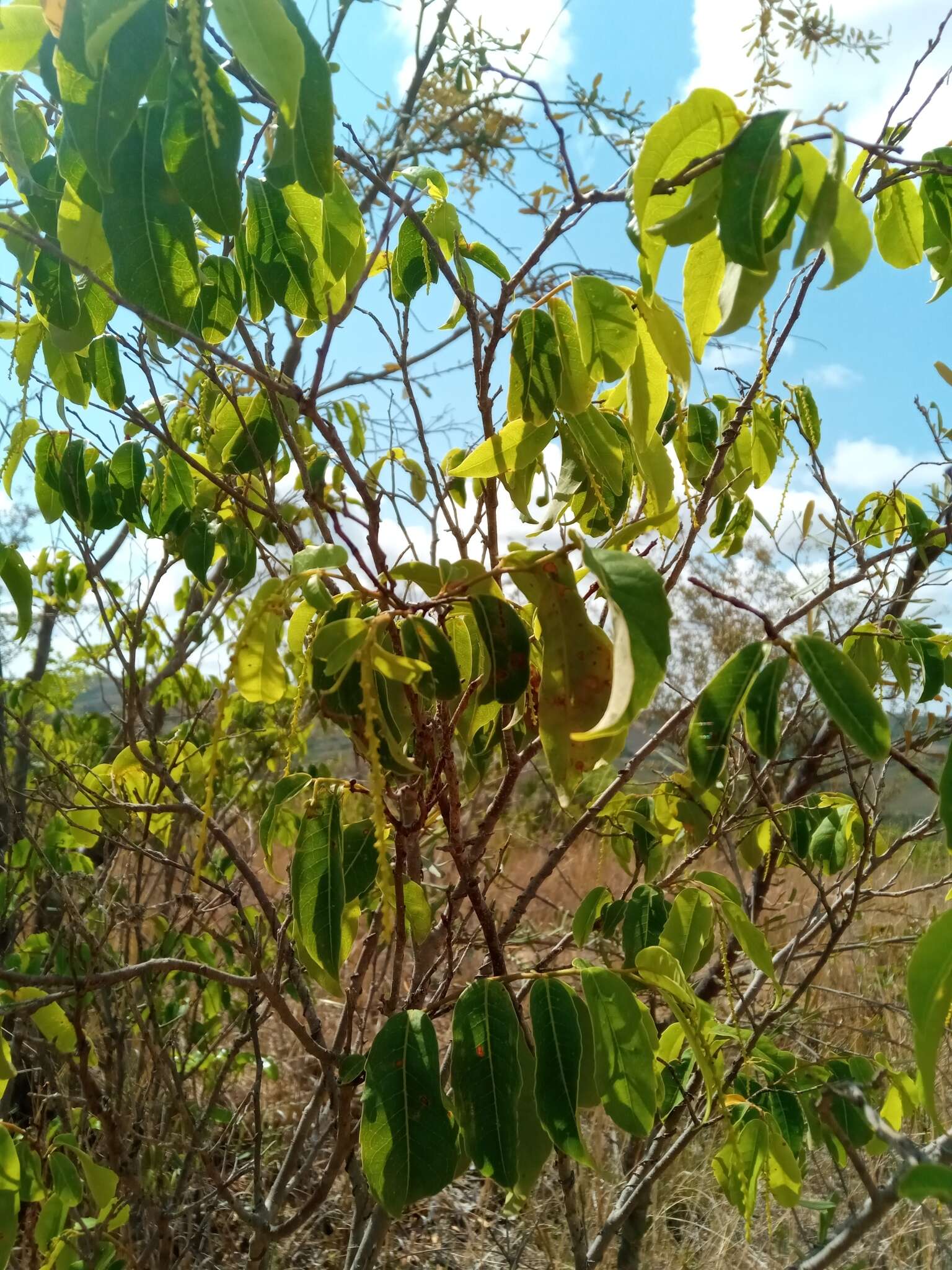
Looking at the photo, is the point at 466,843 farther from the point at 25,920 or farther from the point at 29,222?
the point at 25,920

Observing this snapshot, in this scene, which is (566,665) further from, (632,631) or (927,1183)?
(927,1183)

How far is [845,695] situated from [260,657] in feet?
1.27

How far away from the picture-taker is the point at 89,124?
1.60ft

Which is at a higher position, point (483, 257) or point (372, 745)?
point (483, 257)

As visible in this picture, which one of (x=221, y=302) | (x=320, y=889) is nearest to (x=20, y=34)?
(x=221, y=302)

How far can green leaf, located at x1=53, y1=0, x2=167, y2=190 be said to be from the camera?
0.47 m

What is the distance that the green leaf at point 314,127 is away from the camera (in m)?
0.51

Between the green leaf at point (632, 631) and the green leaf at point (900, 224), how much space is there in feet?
1.61

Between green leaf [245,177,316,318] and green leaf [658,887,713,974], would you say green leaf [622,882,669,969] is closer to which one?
green leaf [658,887,713,974]

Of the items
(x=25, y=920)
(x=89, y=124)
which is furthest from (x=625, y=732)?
(x=25, y=920)

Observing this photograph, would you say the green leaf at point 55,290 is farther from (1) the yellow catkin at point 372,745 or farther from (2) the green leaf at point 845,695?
(2) the green leaf at point 845,695

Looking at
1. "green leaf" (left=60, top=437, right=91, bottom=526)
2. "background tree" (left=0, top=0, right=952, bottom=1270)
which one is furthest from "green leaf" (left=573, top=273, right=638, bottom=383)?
"green leaf" (left=60, top=437, right=91, bottom=526)

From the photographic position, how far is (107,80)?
478mm

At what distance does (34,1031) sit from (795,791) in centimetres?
157
